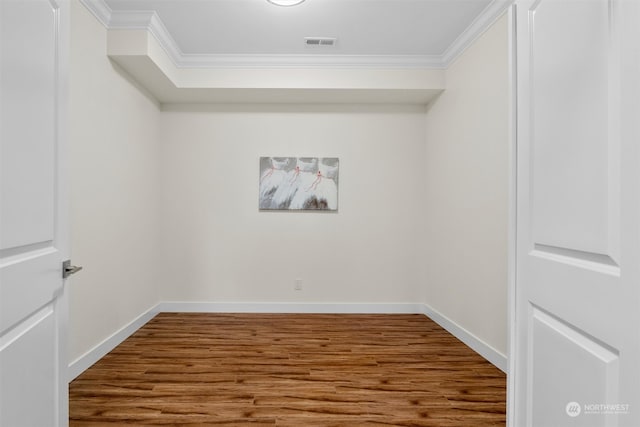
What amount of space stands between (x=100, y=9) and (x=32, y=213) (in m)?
2.35

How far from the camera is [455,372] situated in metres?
2.64

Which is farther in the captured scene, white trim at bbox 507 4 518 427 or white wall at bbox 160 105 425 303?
white wall at bbox 160 105 425 303

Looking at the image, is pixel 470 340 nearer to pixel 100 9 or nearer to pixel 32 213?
pixel 32 213

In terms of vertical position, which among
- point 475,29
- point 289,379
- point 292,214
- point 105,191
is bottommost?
point 289,379

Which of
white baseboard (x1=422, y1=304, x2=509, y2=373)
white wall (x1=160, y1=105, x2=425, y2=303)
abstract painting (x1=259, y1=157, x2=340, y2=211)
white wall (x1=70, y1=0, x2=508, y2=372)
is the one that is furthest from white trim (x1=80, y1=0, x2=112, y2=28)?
white baseboard (x1=422, y1=304, x2=509, y2=373)

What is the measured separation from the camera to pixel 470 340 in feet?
10.3

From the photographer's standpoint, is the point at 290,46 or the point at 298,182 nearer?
the point at 290,46

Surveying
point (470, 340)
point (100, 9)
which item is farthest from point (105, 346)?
point (470, 340)

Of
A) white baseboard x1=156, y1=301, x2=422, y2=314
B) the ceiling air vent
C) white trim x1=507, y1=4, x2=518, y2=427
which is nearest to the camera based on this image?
white trim x1=507, y1=4, x2=518, y2=427

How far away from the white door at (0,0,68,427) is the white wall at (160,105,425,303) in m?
2.80

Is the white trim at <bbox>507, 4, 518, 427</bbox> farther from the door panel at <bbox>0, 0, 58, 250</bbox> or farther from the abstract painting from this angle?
the abstract painting

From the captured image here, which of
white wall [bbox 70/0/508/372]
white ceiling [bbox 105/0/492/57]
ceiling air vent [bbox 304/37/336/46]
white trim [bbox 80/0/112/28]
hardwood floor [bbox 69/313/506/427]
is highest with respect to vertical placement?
white ceiling [bbox 105/0/492/57]

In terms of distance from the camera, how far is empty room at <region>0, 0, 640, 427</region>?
997mm

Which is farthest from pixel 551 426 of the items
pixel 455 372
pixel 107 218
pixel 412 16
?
pixel 107 218
